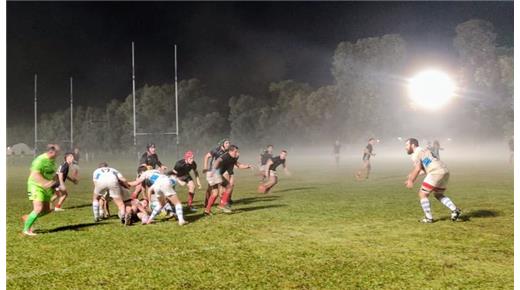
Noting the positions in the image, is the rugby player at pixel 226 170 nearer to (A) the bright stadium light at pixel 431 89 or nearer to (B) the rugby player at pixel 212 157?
(B) the rugby player at pixel 212 157

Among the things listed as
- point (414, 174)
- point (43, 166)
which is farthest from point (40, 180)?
point (414, 174)

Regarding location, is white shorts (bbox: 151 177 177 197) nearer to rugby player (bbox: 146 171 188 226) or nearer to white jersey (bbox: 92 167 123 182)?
rugby player (bbox: 146 171 188 226)

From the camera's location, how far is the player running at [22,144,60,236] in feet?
32.4

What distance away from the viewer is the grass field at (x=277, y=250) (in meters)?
6.73

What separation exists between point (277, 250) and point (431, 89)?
5963 cm

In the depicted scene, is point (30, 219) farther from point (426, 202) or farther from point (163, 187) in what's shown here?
point (426, 202)

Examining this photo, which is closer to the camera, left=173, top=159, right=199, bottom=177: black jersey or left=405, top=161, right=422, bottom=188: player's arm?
left=405, top=161, right=422, bottom=188: player's arm

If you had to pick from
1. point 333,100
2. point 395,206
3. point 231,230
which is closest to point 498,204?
point 395,206

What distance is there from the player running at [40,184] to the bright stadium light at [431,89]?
58267mm

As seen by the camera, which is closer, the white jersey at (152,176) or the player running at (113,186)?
the player running at (113,186)

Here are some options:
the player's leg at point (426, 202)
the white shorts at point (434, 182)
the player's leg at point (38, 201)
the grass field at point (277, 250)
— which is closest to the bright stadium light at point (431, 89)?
the grass field at point (277, 250)

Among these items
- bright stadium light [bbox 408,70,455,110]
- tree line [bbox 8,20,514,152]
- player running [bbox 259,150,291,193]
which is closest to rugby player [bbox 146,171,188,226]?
player running [bbox 259,150,291,193]

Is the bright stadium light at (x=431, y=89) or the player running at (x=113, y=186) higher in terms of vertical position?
the bright stadium light at (x=431, y=89)

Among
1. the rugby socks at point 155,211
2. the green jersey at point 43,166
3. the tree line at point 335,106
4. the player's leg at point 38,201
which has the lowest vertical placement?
the rugby socks at point 155,211
